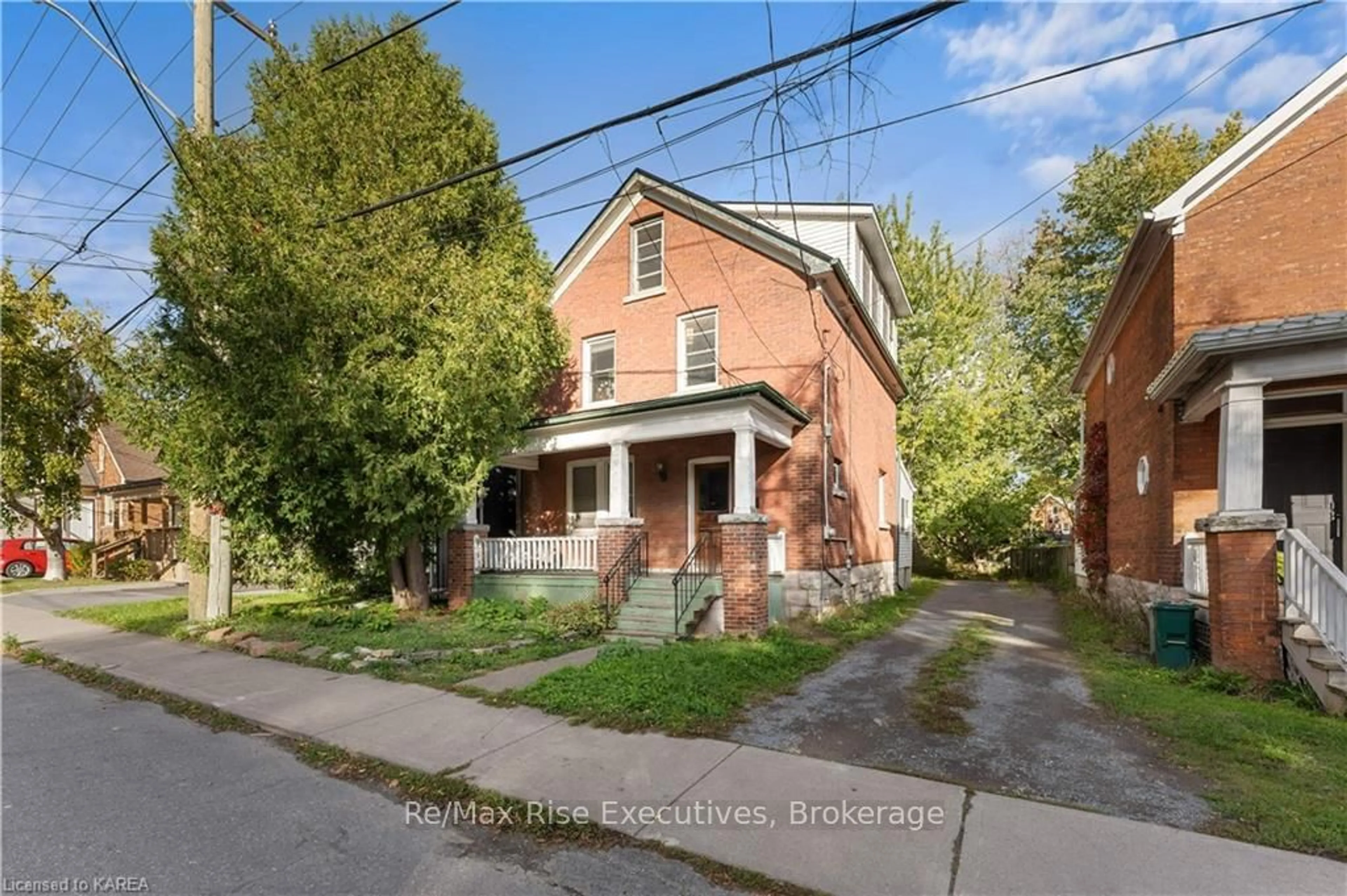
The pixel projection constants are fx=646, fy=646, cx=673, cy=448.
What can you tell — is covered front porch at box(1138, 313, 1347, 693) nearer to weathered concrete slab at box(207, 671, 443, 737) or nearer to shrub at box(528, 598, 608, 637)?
shrub at box(528, 598, 608, 637)

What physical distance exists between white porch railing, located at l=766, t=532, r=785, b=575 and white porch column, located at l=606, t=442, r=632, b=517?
98.3 inches

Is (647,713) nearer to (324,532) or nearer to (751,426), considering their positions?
(751,426)

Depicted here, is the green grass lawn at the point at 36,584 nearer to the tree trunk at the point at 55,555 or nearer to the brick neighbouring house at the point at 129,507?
the tree trunk at the point at 55,555

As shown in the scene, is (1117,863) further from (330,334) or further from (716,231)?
(716,231)

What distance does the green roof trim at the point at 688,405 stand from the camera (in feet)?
32.1

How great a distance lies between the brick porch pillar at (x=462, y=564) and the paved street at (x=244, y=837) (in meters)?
6.88

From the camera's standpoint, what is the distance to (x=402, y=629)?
984 centimetres

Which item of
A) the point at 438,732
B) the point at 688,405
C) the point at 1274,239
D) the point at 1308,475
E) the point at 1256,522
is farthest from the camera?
the point at 688,405

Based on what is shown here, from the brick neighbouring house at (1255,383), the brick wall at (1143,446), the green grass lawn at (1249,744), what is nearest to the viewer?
the green grass lawn at (1249,744)

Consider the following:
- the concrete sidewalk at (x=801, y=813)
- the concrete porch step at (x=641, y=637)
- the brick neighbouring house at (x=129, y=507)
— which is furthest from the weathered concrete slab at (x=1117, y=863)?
the brick neighbouring house at (x=129, y=507)

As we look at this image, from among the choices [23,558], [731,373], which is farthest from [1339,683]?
[23,558]

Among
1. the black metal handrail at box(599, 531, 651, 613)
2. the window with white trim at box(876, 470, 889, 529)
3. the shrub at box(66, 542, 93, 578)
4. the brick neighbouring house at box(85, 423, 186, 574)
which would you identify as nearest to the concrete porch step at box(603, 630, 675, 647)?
the black metal handrail at box(599, 531, 651, 613)

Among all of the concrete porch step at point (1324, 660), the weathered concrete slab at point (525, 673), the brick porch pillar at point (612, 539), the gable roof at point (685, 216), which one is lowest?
the weathered concrete slab at point (525, 673)

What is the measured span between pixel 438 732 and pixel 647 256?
1072 cm
